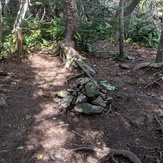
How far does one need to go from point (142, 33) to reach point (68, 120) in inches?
375

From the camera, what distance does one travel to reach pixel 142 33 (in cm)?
1291

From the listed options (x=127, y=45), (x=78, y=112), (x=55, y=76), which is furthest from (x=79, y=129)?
(x=127, y=45)

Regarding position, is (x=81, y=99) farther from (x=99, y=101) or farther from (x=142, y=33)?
(x=142, y=33)

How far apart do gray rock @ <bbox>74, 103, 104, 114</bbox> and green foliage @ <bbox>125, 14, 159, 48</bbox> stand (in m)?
8.03

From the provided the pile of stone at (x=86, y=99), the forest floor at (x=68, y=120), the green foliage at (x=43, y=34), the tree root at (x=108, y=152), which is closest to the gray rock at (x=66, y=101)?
the pile of stone at (x=86, y=99)

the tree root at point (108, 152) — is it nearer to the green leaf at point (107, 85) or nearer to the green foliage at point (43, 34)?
the green leaf at point (107, 85)

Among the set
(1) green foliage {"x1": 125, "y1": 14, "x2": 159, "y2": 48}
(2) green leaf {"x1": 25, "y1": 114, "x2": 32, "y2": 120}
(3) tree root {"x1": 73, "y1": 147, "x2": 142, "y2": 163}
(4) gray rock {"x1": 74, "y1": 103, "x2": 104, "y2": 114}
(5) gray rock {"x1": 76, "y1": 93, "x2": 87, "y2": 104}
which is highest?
(1) green foliage {"x1": 125, "y1": 14, "x2": 159, "y2": 48}

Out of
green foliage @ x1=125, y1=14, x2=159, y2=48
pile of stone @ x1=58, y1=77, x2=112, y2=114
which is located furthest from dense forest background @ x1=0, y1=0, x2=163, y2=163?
green foliage @ x1=125, y1=14, x2=159, y2=48

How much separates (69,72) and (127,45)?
5.68 m

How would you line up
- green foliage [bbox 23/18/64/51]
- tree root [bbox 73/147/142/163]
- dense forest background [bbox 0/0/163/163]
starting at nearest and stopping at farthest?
tree root [bbox 73/147/142/163]
dense forest background [bbox 0/0/163/163]
green foliage [bbox 23/18/64/51]

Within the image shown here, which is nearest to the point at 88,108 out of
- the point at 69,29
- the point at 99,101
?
the point at 99,101

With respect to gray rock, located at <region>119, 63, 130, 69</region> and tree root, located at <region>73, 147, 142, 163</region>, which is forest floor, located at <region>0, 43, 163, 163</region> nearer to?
tree root, located at <region>73, 147, 142, 163</region>

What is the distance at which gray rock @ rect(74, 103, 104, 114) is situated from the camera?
511 centimetres

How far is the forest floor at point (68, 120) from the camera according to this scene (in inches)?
161
